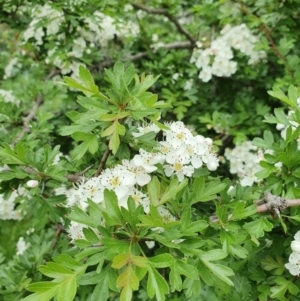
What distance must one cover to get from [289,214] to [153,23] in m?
2.60

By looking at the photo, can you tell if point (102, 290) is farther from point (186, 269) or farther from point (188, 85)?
point (188, 85)

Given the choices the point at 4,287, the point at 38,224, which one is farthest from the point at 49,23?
the point at 4,287

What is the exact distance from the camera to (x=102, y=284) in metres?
1.12

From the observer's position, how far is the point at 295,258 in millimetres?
1309

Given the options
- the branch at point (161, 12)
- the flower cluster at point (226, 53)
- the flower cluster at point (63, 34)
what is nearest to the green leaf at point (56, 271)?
the flower cluster at point (63, 34)

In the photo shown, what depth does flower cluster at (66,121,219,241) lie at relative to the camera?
121 cm

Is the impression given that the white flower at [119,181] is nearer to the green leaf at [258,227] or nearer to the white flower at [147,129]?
the white flower at [147,129]

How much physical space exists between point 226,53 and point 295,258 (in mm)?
1596

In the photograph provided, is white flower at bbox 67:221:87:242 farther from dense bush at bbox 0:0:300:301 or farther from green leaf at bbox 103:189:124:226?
green leaf at bbox 103:189:124:226

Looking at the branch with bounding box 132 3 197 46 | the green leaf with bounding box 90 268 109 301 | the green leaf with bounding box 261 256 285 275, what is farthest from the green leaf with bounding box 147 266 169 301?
the branch with bounding box 132 3 197 46

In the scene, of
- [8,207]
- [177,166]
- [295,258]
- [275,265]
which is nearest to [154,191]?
[177,166]

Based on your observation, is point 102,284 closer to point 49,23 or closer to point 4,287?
point 4,287

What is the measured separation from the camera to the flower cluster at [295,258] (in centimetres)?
128

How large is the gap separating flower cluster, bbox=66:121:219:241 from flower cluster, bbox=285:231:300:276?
32 cm
